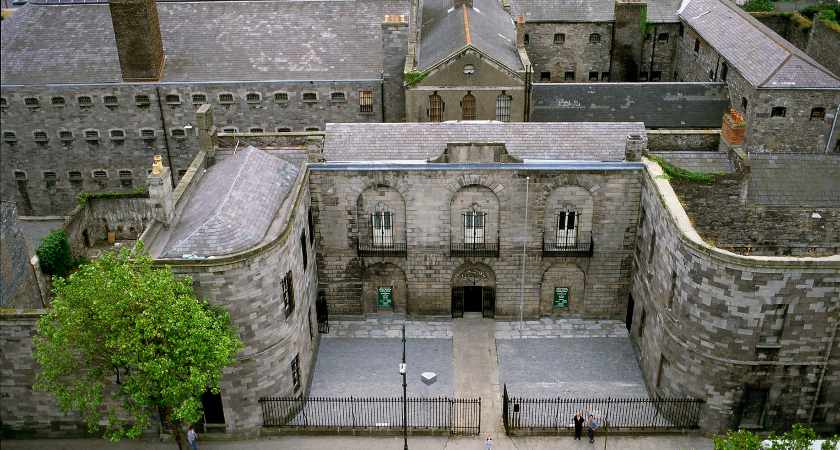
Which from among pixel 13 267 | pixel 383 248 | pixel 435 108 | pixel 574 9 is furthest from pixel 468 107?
pixel 13 267

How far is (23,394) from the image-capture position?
104ft

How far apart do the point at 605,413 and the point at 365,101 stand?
25876 millimetres

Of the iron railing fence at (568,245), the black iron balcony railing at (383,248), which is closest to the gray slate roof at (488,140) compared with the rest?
the iron railing fence at (568,245)

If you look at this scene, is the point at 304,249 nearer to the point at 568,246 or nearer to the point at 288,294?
the point at 288,294

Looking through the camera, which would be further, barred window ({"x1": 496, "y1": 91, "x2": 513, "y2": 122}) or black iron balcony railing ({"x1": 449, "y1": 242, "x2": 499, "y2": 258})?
barred window ({"x1": 496, "y1": 91, "x2": 513, "y2": 122})

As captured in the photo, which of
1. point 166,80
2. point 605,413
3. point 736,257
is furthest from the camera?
point 166,80

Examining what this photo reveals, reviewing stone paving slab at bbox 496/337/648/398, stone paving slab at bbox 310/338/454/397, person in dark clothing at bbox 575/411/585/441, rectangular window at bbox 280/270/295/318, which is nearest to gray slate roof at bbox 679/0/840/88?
stone paving slab at bbox 496/337/648/398

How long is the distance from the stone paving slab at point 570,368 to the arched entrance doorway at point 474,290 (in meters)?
2.30

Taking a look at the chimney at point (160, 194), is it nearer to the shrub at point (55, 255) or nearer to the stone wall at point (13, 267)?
the stone wall at point (13, 267)

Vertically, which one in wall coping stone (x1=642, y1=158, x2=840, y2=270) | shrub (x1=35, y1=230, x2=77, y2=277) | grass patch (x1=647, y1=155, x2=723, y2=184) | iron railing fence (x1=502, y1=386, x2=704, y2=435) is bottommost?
iron railing fence (x1=502, y1=386, x2=704, y2=435)

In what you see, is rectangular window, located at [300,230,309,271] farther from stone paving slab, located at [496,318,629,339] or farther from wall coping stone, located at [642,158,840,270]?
wall coping stone, located at [642,158,840,270]

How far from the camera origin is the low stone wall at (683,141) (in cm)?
3850

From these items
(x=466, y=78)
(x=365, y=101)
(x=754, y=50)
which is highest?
(x=754, y=50)

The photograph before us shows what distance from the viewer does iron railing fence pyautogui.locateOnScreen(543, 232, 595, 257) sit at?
3788cm
